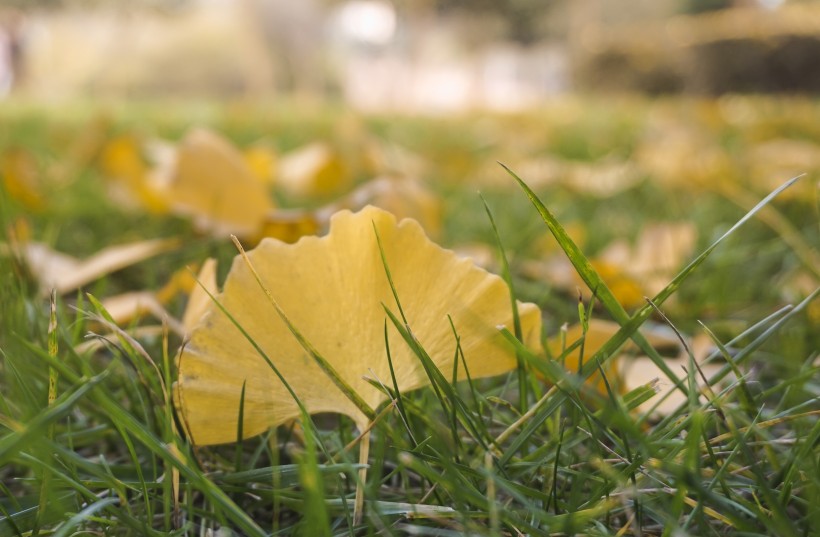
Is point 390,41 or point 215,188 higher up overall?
point 390,41

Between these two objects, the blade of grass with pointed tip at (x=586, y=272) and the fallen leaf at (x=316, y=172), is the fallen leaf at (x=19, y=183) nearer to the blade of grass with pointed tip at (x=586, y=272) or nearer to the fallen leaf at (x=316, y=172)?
the fallen leaf at (x=316, y=172)

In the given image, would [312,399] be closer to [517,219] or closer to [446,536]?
[446,536]

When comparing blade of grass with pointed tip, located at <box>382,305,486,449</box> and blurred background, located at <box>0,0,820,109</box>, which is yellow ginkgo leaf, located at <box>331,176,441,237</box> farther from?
blurred background, located at <box>0,0,820,109</box>

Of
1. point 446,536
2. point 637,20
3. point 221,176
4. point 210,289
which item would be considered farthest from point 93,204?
point 637,20

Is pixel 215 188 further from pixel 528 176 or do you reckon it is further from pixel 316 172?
pixel 528 176

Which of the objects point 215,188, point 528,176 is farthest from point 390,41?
point 215,188

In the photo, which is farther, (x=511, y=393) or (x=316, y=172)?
(x=316, y=172)
